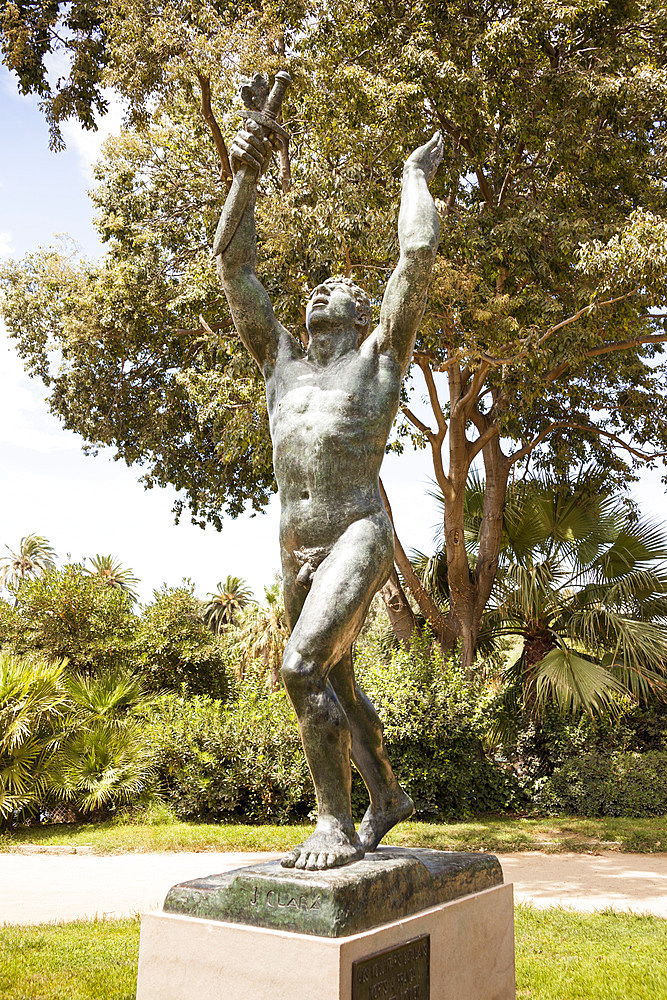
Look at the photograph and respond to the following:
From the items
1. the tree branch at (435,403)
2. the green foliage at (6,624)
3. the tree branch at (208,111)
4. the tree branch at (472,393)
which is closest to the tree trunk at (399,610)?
the tree branch at (435,403)

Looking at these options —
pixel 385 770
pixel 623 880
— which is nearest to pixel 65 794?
pixel 623 880

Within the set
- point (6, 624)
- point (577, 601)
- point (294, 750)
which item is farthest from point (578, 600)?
point (6, 624)

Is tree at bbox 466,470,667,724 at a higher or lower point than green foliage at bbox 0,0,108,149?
lower

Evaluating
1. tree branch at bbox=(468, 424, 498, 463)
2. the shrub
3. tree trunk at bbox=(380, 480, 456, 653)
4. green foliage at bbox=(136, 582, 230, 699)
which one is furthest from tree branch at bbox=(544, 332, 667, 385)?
green foliage at bbox=(136, 582, 230, 699)

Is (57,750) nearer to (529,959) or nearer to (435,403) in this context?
(435,403)

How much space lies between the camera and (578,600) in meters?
12.6

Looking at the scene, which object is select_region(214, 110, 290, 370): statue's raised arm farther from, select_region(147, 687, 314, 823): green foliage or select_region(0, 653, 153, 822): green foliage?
select_region(0, 653, 153, 822): green foliage

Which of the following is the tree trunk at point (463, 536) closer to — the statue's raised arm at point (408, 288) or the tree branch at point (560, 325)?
the tree branch at point (560, 325)

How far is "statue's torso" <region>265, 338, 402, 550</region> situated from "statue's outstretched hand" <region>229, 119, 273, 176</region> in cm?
85

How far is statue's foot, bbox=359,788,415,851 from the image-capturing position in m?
3.32

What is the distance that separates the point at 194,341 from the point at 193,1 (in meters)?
5.03

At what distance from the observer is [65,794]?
11.2 meters

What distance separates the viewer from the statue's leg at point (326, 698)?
285 cm

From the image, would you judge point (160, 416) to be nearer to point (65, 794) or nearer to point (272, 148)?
point (65, 794)
